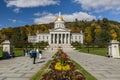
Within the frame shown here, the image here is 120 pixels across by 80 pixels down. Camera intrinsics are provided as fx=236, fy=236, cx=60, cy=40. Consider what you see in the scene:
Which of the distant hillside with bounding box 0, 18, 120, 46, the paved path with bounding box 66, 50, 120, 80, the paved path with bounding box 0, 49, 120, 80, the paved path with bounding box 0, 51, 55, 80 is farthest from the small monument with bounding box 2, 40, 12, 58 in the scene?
the distant hillside with bounding box 0, 18, 120, 46

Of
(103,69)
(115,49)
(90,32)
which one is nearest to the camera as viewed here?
(103,69)

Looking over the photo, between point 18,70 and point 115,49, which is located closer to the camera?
point 18,70

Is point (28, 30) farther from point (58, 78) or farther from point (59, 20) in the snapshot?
point (58, 78)

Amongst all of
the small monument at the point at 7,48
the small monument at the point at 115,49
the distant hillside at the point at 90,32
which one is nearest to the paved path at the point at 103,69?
the small monument at the point at 115,49

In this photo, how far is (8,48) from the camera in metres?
33.8

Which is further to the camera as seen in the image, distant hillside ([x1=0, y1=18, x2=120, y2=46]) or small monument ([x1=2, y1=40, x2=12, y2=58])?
distant hillside ([x1=0, y1=18, x2=120, y2=46])

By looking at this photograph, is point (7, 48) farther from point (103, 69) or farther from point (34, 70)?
point (103, 69)

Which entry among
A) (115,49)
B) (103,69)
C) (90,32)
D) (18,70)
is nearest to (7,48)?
(115,49)

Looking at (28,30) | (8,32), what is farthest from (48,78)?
(28,30)

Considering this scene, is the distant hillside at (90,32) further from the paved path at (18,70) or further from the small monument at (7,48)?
the paved path at (18,70)

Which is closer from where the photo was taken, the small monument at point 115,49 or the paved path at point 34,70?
the paved path at point 34,70

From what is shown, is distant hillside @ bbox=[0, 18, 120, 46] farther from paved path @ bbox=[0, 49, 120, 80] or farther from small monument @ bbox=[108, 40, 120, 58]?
paved path @ bbox=[0, 49, 120, 80]

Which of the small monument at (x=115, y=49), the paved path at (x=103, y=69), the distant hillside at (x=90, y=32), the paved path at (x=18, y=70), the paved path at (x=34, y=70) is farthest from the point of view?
the distant hillside at (x=90, y=32)

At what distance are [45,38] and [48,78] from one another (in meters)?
144
